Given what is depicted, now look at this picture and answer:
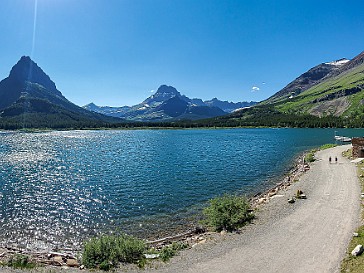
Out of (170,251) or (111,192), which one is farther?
(111,192)

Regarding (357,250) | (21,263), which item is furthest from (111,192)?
(357,250)

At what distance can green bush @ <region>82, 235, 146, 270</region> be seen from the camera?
66.5ft

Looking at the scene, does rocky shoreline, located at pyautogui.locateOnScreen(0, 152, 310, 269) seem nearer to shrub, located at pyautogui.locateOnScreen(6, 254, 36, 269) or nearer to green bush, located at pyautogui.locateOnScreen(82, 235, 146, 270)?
shrub, located at pyautogui.locateOnScreen(6, 254, 36, 269)

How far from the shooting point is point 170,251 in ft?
71.8

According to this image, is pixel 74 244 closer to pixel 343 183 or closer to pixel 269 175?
pixel 343 183

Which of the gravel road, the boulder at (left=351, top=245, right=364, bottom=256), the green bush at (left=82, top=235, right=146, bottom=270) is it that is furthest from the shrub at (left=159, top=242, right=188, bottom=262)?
the boulder at (left=351, top=245, right=364, bottom=256)

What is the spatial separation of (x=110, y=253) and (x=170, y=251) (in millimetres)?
4502

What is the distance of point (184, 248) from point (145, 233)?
821 centimetres

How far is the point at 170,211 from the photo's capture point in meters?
36.7

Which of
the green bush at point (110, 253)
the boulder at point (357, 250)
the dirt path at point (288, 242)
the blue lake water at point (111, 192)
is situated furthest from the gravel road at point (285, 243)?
the blue lake water at point (111, 192)

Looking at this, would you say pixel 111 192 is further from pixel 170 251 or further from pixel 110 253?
pixel 170 251

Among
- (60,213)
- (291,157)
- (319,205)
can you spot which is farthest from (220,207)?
(291,157)

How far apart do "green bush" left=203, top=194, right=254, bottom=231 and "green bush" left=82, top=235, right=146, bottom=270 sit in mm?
8897

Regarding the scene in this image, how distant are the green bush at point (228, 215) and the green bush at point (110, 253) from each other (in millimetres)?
8897
